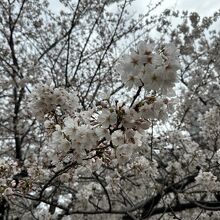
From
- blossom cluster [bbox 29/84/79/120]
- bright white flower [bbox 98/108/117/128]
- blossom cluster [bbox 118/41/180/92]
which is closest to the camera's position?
blossom cluster [bbox 118/41/180/92]

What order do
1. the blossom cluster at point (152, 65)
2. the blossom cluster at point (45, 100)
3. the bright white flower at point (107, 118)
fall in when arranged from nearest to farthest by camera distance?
the blossom cluster at point (152, 65) < the bright white flower at point (107, 118) < the blossom cluster at point (45, 100)

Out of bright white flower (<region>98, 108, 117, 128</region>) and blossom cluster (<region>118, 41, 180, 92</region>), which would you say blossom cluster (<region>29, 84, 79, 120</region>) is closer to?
bright white flower (<region>98, 108, 117, 128</region>)

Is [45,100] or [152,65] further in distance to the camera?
[45,100]

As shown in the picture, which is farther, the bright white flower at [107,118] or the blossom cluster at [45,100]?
the blossom cluster at [45,100]

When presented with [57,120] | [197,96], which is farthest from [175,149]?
[57,120]

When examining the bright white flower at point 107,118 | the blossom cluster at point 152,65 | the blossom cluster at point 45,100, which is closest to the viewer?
the blossom cluster at point 152,65

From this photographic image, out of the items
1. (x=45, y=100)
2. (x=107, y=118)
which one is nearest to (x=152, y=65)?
(x=107, y=118)

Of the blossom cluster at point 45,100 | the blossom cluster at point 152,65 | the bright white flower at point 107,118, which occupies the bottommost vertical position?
the bright white flower at point 107,118

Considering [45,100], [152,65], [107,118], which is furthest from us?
[45,100]

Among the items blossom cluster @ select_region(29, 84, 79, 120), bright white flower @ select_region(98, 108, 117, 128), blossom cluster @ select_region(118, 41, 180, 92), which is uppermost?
blossom cluster @ select_region(29, 84, 79, 120)

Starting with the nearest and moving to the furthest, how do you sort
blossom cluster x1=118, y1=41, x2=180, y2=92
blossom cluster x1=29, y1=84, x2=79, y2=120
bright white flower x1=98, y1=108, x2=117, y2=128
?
blossom cluster x1=118, y1=41, x2=180, y2=92 → bright white flower x1=98, y1=108, x2=117, y2=128 → blossom cluster x1=29, y1=84, x2=79, y2=120

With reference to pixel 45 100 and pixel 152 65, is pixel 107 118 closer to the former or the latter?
pixel 152 65

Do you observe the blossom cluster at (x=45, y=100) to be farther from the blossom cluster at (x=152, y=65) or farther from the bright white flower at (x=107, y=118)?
the blossom cluster at (x=152, y=65)

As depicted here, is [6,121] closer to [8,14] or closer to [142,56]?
[8,14]
